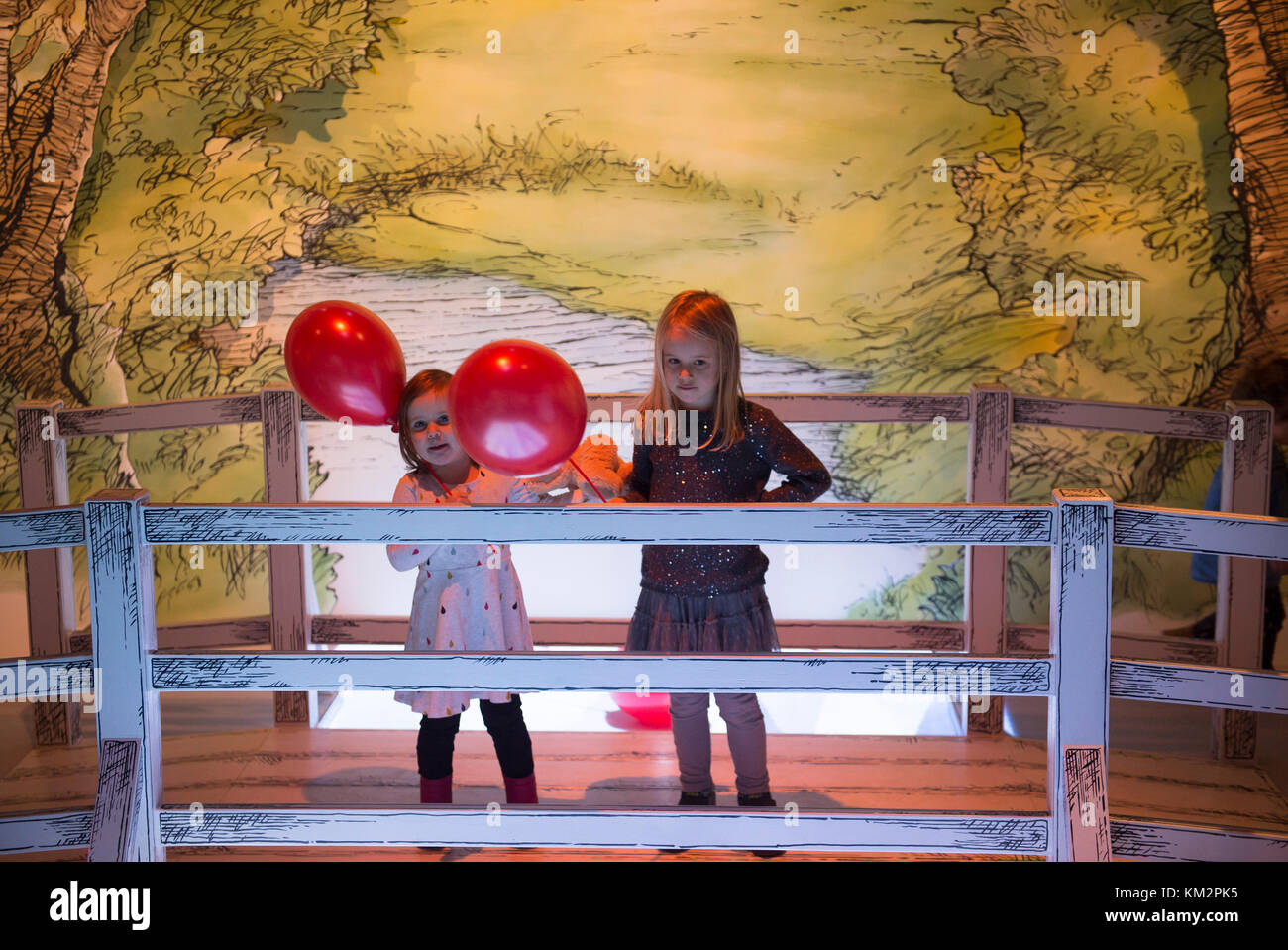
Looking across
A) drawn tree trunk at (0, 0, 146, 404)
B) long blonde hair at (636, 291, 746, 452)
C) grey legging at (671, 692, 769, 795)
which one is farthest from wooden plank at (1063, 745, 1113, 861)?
drawn tree trunk at (0, 0, 146, 404)

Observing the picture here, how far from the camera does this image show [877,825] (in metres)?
1.87

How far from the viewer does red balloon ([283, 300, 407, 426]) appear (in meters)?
2.13

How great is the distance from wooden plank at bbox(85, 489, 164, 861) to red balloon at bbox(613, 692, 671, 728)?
4.98 ft

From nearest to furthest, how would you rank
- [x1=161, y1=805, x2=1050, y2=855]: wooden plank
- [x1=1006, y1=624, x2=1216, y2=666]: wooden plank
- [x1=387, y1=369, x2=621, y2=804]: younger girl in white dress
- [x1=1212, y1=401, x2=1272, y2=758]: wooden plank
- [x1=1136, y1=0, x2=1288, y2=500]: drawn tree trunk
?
[x1=161, y1=805, x2=1050, y2=855]: wooden plank, [x1=387, y1=369, x2=621, y2=804]: younger girl in white dress, [x1=1212, y1=401, x2=1272, y2=758]: wooden plank, [x1=1006, y1=624, x2=1216, y2=666]: wooden plank, [x1=1136, y1=0, x2=1288, y2=500]: drawn tree trunk

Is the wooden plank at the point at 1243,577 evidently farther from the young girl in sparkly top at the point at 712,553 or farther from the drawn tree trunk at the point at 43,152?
the drawn tree trunk at the point at 43,152

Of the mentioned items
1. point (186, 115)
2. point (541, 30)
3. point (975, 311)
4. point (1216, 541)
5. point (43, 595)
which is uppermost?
point (541, 30)

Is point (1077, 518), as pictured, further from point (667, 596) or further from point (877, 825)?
point (667, 596)

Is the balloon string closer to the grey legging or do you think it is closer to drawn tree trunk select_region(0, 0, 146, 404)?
the grey legging

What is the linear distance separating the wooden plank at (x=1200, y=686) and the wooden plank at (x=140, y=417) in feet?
7.84

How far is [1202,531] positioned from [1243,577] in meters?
1.39

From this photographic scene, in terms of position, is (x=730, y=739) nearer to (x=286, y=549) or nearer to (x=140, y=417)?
(x=286, y=549)

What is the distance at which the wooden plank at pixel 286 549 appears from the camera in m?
3.04
